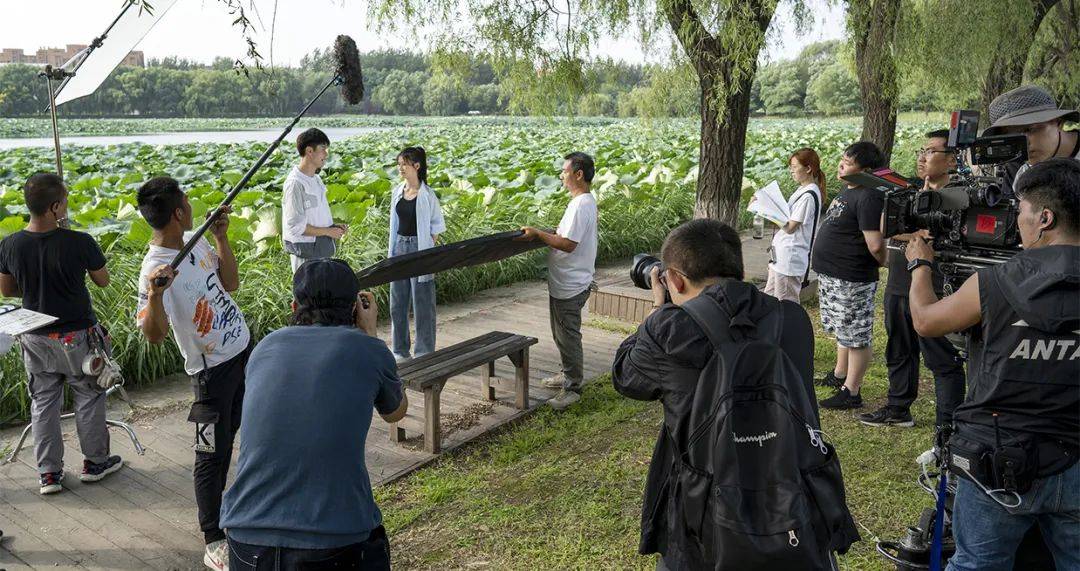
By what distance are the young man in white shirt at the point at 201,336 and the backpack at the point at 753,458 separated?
7.08ft

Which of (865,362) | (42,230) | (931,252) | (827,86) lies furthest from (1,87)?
(827,86)

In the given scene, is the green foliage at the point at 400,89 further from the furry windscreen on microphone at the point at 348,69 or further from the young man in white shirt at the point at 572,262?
the furry windscreen on microphone at the point at 348,69

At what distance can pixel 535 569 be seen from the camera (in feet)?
11.6

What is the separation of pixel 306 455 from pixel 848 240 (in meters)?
3.82

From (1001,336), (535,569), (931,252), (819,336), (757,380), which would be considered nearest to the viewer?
(757,380)

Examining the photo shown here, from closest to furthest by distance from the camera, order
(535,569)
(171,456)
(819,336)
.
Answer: (535,569), (171,456), (819,336)

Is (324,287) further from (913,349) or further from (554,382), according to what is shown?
(913,349)

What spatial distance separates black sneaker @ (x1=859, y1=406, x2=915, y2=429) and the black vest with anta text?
2.78 m

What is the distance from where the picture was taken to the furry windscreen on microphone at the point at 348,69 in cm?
418

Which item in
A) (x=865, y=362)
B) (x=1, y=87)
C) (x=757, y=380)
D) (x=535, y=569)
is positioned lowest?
(x=535, y=569)

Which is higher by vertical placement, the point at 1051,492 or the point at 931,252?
the point at 931,252

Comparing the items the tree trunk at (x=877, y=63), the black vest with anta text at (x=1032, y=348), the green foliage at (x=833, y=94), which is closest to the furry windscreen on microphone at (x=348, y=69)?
the black vest with anta text at (x=1032, y=348)

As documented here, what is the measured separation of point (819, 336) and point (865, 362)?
6.38ft

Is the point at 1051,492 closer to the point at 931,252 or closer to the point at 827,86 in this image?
the point at 931,252
